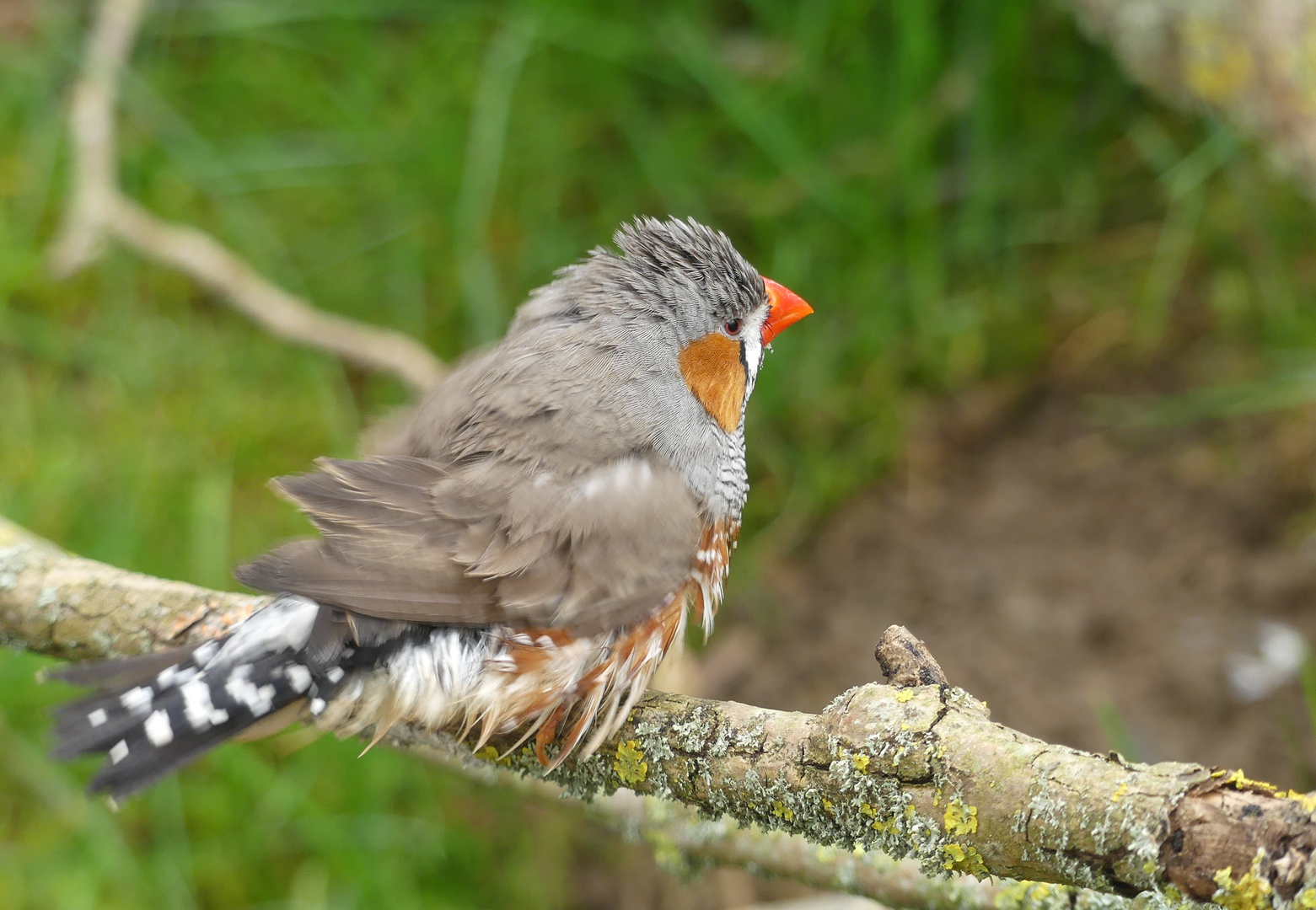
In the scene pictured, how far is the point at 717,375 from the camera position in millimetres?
2607

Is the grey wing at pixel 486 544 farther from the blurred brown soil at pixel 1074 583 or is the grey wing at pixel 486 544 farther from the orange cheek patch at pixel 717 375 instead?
the blurred brown soil at pixel 1074 583

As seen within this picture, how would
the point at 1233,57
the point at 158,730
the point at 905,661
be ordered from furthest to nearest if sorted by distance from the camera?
1. the point at 1233,57
2. the point at 158,730
3. the point at 905,661

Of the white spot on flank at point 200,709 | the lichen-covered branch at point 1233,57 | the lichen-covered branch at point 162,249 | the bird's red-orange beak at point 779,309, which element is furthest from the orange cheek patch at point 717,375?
the lichen-covered branch at point 1233,57

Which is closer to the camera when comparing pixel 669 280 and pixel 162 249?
pixel 669 280

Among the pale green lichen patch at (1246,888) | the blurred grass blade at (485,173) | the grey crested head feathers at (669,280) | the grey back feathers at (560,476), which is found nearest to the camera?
the pale green lichen patch at (1246,888)

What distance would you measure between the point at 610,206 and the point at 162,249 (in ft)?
5.35

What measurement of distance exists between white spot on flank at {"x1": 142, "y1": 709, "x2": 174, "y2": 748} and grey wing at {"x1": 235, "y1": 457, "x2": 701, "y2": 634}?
0.90 feet

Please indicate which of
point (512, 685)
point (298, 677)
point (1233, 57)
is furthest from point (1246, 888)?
point (1233, 57)

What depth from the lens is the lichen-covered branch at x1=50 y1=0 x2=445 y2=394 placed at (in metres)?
4.05

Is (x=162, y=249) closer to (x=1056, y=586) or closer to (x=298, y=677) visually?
(x=298, y=677)

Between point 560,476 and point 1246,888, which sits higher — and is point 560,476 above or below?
above

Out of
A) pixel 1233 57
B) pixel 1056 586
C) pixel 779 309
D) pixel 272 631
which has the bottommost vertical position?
pixel 272 631

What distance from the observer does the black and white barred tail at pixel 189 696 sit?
75.6 inches

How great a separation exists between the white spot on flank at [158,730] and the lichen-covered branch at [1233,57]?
3321 mm
